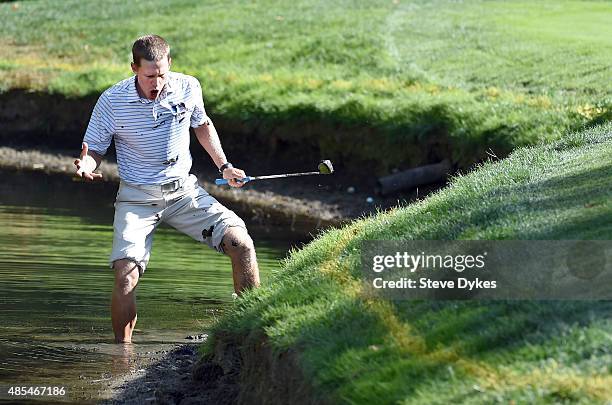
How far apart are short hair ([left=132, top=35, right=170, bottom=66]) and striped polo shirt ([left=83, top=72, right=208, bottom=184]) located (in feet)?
1.18

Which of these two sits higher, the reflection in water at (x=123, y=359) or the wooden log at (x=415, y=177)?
the wooden log at (x=415, y=177)

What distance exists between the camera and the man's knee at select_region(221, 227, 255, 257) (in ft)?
32.1

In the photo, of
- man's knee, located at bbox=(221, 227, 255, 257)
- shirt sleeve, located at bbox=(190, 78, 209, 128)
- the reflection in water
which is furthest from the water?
shirt sleeve, located at bbox=(190, 78, 209, 128)

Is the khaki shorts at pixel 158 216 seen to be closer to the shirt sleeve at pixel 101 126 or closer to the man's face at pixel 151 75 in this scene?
the shirt sleeve at pixel 101 126

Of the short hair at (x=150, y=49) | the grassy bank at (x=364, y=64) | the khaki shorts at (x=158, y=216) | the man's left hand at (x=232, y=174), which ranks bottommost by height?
the khaki shorts at (x=158, y=216)

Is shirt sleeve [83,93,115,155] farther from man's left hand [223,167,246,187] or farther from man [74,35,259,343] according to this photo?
man's left hand [223,167,246,187]

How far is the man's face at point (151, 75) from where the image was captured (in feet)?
31.0

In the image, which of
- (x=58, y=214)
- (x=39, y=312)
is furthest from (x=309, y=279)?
(x=58, y=214)

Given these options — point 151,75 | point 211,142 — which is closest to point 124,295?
point 211,142

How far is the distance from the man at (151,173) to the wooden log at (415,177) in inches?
349

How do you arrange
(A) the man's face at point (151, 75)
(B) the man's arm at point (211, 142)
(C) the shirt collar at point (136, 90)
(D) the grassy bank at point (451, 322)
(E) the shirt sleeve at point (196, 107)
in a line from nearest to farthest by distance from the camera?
(D) the grassy bank at point (451, 322)
(A) the man's face at point (151, 75)
(C) the shirt collar at point (136, 90)
(E) the shirt sleeve at point (196, 107)
(B) the man's arm at point (211, 142)

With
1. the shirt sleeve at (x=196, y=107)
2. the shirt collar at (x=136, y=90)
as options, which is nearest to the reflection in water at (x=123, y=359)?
the shirt sleeve at (x=196, y=107)

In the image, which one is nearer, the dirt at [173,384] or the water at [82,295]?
the dirt at [173,384]

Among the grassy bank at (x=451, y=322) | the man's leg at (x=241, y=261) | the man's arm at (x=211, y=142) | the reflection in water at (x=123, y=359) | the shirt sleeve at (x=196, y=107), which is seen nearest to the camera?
the grassy bank at (x=451, y=322)
